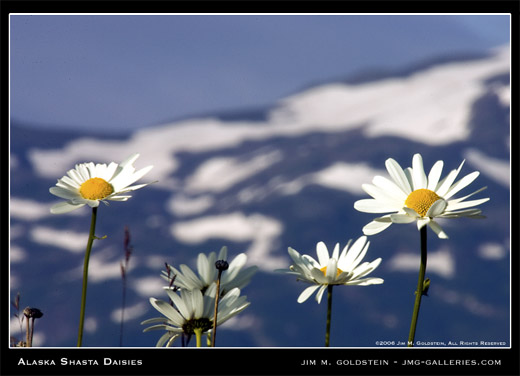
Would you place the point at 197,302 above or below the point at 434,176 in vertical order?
below

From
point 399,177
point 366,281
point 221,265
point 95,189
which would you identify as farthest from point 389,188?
point 95,189

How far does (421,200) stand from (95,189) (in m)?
0.45

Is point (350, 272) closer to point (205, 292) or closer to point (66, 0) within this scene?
point (205, 292)

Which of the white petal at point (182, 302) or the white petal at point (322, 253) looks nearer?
the white petal at point (182, 302)

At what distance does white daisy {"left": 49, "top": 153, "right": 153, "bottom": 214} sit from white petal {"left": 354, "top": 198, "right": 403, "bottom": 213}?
296mm

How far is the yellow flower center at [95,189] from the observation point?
77cm

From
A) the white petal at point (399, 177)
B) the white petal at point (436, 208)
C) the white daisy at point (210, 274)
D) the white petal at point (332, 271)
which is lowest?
the white petal at point (332, 271)

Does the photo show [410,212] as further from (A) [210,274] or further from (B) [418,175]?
(A) [210,274]

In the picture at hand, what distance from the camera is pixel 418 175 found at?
0.77 m

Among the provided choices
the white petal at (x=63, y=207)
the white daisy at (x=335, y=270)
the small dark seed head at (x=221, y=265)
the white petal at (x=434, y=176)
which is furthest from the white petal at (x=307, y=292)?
the white petal at (x=63, y=207)

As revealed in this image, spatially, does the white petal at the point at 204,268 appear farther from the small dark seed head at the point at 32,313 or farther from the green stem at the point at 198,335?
the small dark seed head at the point at 32,313

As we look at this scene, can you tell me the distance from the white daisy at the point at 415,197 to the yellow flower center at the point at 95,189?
349mm

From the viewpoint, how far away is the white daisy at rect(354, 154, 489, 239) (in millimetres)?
663

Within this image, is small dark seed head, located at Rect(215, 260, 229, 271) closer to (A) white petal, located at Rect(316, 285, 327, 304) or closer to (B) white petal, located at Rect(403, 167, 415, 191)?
(A) white petal, located at Rect(316, 285, 327, 304)
